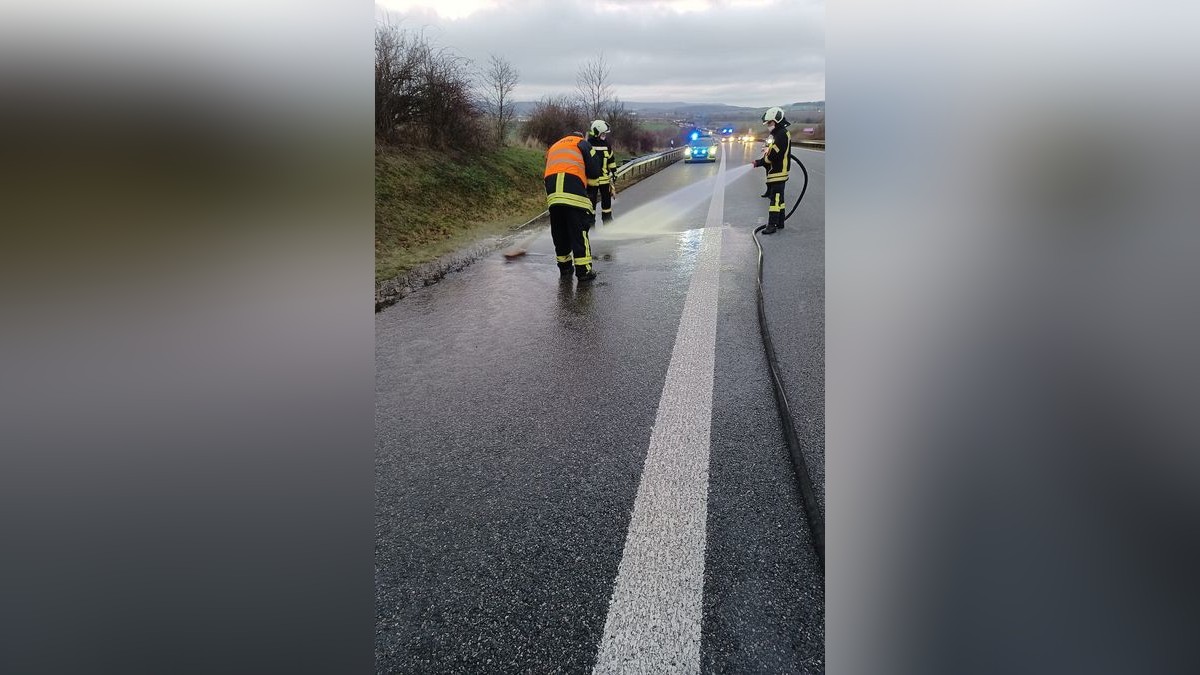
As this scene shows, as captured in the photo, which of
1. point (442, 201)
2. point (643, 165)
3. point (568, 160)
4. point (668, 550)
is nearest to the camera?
point (668, 550)

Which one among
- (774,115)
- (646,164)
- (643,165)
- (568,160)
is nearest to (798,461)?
(568,160)

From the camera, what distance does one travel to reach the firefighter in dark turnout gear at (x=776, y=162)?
22.4 feet

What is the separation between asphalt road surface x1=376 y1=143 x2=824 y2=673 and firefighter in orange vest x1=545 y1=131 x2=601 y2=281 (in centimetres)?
104

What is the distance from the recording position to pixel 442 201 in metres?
10.1

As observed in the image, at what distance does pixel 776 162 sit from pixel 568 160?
294 cm

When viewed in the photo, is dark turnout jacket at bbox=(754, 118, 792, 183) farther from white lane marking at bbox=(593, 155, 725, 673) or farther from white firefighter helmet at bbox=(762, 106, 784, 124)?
white lane marking at bbox=(593, 155, 725, 673)

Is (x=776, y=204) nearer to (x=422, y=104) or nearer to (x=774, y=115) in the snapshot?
(x=774, y=115)

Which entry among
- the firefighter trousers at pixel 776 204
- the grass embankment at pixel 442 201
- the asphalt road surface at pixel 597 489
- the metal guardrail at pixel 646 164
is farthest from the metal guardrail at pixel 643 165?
the asphalt road surface at pixel 597 489

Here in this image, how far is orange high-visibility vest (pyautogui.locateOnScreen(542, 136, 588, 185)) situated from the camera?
5254mm

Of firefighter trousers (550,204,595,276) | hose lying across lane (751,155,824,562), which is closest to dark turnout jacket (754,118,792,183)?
firefighter trousers (550,204,595,276)
